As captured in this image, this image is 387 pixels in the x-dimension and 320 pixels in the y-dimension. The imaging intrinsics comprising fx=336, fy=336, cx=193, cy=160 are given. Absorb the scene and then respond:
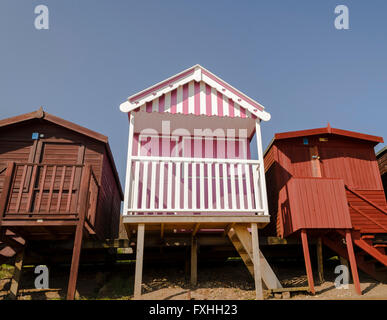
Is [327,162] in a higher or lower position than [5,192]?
higher

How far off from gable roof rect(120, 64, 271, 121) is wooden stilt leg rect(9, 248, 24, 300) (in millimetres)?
4989

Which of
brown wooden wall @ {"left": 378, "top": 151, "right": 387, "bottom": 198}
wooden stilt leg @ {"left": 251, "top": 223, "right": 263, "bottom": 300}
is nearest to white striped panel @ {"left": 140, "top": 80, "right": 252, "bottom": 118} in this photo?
wooden stilt leg @ {"left": 251, "top": 223, "right": 263, "bottom": 300}

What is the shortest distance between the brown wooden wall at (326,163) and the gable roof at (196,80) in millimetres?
2873

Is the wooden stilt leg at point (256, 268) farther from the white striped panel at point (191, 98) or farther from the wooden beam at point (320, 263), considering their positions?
the white striped panel at point (191, 98)

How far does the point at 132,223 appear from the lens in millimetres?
7949

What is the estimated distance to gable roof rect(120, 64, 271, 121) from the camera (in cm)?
889

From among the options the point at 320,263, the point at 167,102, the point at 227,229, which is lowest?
the point at 320,263

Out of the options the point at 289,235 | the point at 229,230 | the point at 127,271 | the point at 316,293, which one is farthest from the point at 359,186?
the point at 127,271

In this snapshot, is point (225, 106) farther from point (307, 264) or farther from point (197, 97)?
point (307, 264)

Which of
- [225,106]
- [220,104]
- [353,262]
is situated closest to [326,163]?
[353,262]

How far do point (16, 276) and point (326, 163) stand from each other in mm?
10282

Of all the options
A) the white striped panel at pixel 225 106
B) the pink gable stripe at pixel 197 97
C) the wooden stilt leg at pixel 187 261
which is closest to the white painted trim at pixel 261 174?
the white striped panel at pixel 225 106

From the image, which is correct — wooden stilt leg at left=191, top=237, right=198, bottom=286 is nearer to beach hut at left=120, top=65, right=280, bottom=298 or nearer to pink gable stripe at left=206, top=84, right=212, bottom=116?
beach hut at left=120, top=65, right=280, bottom=298

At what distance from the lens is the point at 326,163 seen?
38.5 feet
